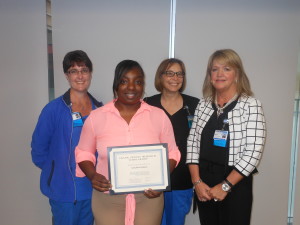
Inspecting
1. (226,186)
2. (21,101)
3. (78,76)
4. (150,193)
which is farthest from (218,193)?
(21,101)

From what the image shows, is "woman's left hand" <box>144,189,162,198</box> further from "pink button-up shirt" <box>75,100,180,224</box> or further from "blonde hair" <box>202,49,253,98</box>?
"blonde hair" <box>202,49,253,98</box>

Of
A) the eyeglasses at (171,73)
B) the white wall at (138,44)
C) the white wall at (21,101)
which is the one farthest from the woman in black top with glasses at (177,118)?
the white wall at (21,101)

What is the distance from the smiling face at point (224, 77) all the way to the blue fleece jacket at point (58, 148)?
110 centimetres

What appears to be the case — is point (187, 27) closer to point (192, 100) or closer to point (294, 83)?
point (192, 100)

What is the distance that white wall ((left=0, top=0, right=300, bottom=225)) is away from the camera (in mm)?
2504

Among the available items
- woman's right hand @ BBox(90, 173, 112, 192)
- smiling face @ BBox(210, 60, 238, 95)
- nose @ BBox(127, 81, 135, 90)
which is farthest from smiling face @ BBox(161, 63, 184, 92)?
woman's right hand @ BBox(90, 173, 112, 192)

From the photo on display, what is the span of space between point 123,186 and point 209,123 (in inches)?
29.6

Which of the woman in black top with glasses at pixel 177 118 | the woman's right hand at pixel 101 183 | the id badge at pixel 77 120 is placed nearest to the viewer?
the woman's right hand at pixel 101 183

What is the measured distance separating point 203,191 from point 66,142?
1.07m

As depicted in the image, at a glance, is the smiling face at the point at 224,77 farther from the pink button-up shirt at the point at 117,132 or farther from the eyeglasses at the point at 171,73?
the pink button-up shirt at the point at 117,132

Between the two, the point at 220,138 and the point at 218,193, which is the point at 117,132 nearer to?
the point at 220,138

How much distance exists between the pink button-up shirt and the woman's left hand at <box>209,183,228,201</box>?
0.38 meters

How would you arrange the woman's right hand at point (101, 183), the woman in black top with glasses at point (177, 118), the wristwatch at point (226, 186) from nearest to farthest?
the woman's right hand at point (101, 183) < the wristwatch at point (226, 186) < the woman in black top with glasses at point (177, 118)

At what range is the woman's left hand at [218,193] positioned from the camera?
172 centimetres
